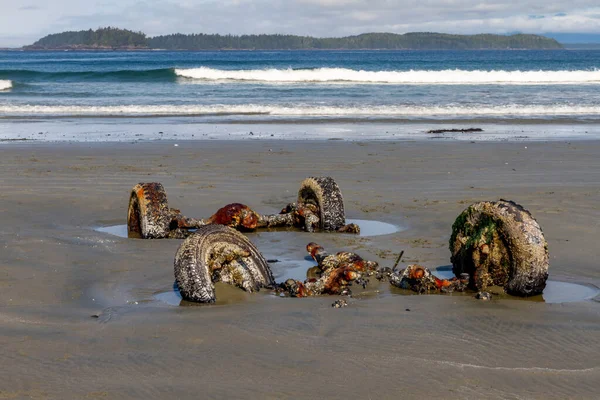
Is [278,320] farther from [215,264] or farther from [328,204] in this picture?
[328,204]

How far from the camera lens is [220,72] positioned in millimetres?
52062

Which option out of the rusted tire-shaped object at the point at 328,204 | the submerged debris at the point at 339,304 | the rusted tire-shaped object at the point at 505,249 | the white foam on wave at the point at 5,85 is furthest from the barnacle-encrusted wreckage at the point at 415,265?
the white foam on wave at the point at 5,85

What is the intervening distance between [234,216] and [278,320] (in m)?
2.90

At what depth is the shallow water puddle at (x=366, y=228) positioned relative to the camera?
7.45 metres

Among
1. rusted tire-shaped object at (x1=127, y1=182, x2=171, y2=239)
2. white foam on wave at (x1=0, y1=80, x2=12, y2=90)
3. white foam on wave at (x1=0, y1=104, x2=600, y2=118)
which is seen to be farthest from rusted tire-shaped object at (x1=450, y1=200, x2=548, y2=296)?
white foam on wave at (x1=0, y1=80, x2=12, y2=90)

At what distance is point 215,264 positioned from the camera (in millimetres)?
5355

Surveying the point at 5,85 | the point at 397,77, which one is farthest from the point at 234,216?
the point at 397,77

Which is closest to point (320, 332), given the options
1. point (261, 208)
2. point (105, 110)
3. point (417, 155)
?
point (261, 208)

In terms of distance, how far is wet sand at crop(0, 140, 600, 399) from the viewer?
3734mm

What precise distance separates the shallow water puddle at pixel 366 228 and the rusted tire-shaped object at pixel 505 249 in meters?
1.87

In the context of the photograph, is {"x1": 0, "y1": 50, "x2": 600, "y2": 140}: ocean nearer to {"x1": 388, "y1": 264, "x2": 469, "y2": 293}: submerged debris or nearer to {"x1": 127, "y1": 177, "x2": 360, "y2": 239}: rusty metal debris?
{"x1": 127, "y1": 177, "x2": 360, "y2": 239}: rusty metal debris

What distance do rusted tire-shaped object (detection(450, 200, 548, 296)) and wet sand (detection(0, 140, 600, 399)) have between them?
18 cm

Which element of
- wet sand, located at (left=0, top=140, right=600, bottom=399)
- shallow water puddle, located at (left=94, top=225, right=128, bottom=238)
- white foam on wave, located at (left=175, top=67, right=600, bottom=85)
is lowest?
shallow water puddle, located at (left=94, top=225, right=128, bottom=238)

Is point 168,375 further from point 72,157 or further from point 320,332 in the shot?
point 72,157
